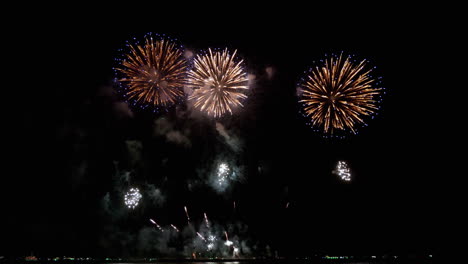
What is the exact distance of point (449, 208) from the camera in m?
30.5

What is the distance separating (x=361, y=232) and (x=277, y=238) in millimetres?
12378

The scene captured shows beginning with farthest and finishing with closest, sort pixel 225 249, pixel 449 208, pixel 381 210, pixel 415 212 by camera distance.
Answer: pixel 225 249 → pixel 381 210 → pixel 415 212 → pixel 449 208

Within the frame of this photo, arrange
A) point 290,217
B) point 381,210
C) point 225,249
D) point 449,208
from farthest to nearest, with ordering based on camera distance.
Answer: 1. point 225,249
2. point 290,217
3. point 381,210
4. point 449,208

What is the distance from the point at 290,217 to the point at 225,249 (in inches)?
700

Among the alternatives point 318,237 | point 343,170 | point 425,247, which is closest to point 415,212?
point 425,247

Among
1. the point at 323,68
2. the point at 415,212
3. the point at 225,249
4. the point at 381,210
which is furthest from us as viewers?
the point at 225,249

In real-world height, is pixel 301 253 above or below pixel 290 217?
below

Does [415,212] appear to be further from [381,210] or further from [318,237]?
[318,237]

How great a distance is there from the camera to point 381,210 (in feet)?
124

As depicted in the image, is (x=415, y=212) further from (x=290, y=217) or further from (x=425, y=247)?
(x=290, y=217)


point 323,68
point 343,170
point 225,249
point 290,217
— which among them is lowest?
point 225,249

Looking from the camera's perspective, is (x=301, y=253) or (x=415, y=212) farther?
(x=301, y=253)

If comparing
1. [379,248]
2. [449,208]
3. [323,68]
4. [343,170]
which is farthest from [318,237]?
[323,68]

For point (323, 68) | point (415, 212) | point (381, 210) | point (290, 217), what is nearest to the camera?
point (323, 68)
